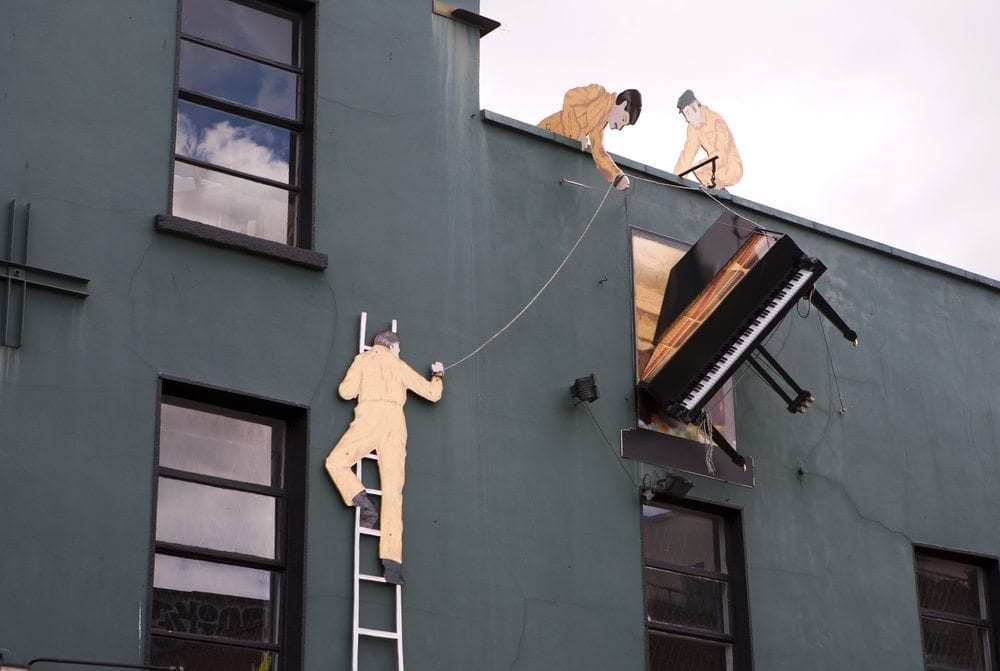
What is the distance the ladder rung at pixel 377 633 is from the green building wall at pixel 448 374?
179mm

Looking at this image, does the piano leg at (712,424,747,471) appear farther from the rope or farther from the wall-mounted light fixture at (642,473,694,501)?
the rope

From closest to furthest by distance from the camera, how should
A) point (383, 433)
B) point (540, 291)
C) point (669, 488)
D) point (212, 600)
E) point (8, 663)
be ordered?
1. point (8, 663)
2. point (212, 600)
3. point (383, 433)
4. point (669, 488)
5. point (540, 291)

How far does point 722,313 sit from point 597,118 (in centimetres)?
213

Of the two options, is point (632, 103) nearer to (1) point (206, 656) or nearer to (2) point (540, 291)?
(2) point (540, 291)

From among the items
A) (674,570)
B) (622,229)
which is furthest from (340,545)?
(622,229)

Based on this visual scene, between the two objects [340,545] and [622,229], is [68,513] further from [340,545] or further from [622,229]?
[622,229]

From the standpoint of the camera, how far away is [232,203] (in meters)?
14.2

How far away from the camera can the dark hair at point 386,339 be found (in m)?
14.2

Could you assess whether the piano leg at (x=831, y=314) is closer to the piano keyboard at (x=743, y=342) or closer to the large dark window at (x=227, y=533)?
the piano keyboard at (x=743, y=342)

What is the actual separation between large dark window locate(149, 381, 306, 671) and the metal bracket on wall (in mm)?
1024

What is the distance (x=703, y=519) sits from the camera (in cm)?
1628

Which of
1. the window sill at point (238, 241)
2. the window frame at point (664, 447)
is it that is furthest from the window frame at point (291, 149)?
the window frame at point (664, 447)

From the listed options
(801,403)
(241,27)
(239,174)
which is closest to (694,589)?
(801,403)

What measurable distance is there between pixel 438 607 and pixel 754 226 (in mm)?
5540
